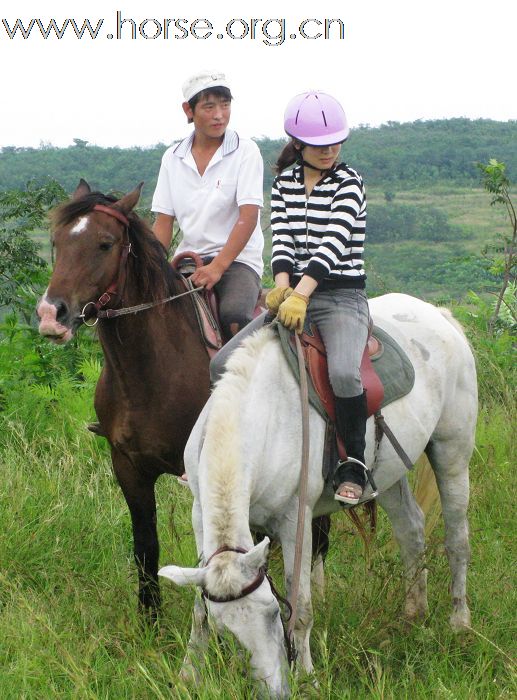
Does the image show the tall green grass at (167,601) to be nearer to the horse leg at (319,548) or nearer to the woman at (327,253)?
the horse leg at (319,548)

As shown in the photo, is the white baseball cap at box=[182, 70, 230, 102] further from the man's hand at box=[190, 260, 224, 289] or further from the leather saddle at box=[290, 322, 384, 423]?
the leather saddle at box=[290, 322, 384, 423]

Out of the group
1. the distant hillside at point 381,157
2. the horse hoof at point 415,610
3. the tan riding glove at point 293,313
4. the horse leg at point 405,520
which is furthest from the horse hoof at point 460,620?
the distant hillside at point 381,157

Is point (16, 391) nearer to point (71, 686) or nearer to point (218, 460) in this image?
point (71, 686)

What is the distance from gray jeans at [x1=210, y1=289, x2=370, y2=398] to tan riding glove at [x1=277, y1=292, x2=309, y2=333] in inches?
9.1

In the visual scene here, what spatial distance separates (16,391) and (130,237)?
3.75 metres

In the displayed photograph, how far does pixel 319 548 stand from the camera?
213 inches

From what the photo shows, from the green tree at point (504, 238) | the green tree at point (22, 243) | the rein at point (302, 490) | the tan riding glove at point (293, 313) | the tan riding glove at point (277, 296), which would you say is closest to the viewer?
A: the rein at point (302, 490)

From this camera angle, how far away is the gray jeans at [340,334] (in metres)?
4.17

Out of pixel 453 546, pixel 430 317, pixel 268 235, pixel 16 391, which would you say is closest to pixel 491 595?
pixel 453 546

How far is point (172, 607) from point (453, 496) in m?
1.73

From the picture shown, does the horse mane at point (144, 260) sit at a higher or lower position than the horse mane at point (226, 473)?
higher

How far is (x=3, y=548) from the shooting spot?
5531 mm

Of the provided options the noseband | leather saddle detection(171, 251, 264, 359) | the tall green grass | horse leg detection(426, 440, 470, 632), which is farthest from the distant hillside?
the noseband

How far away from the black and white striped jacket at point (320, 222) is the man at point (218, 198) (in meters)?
0.71
